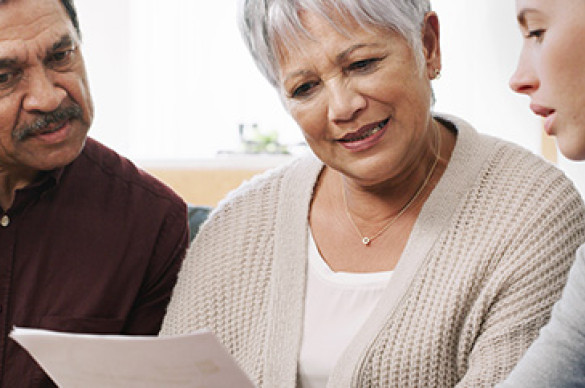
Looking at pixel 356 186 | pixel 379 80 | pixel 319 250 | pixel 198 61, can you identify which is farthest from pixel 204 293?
pixel 198 61

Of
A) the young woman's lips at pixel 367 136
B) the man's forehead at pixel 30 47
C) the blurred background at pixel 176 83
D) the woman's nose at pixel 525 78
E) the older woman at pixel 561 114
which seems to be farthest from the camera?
the blurred background at pixel 176 83

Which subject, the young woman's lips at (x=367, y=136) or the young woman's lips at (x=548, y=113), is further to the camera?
A: the young woman's lips at (x=367, y=136)

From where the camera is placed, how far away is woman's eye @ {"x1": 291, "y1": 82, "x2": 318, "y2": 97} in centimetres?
146

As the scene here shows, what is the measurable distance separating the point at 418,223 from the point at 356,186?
173 mm

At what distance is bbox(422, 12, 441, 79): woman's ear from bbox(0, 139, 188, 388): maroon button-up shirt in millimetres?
675

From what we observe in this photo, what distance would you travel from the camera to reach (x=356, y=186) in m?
1.59

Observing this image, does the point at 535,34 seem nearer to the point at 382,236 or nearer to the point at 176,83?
the point at 382,236

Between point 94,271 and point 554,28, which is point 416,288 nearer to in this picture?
point 554,28

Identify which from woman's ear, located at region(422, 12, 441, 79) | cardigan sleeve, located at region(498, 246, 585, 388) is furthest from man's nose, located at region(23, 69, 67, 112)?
cardigan sleeve, located at region(498, 246, 585, 388)

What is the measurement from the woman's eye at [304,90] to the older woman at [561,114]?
1.54 feet

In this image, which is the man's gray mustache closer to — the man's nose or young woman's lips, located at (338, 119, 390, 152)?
the man's nose

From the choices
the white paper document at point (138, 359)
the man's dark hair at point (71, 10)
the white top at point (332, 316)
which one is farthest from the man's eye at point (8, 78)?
the white top at point (332, 316)

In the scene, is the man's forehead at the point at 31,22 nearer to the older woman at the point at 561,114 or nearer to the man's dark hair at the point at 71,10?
the man's dark hair at the point at 71,10

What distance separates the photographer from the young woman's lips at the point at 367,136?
1.42 metres
